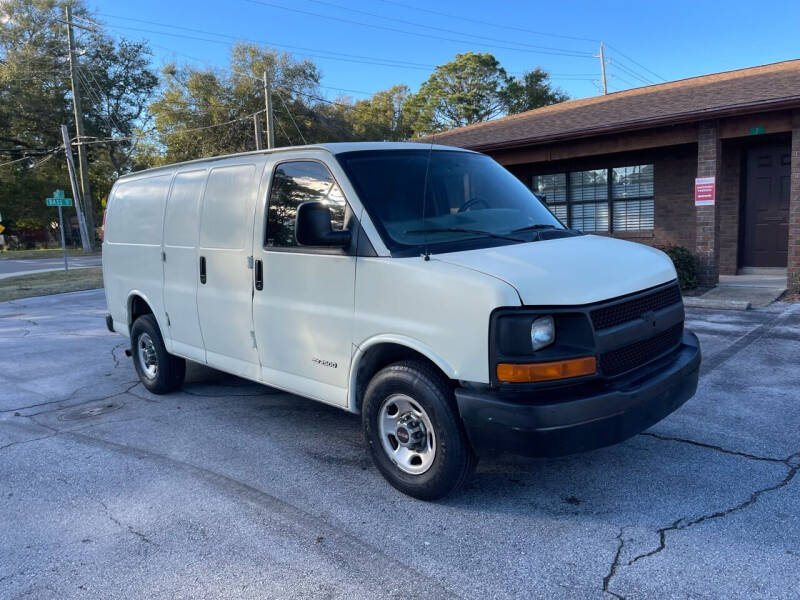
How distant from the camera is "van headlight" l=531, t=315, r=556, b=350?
3.00m

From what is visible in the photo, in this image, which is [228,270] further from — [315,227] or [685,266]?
[685,266]

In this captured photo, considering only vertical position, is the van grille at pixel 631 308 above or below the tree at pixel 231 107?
→ below

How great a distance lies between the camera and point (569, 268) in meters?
3.26

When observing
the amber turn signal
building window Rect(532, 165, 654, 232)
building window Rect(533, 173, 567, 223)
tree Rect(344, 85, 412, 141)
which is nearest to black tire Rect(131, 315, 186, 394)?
the amber turn signal

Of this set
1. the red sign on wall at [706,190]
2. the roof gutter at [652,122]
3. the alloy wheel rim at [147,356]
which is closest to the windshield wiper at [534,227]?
the alloy wheel rim at [147,356]

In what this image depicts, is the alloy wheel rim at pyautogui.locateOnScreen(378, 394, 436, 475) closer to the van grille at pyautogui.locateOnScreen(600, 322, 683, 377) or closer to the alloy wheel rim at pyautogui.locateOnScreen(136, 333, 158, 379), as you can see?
the van grille at pyautogui.locateOnScreen(600, 322, 683, 377)

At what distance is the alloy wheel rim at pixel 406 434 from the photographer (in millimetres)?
3422

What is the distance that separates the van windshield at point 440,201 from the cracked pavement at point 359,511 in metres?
1.52

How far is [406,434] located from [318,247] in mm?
1313

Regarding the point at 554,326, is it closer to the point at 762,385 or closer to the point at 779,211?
the point at 762,385

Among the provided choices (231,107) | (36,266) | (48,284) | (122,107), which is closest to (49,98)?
(122,107)

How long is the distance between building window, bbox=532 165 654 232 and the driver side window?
948 cm

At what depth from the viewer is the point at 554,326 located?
3.07m

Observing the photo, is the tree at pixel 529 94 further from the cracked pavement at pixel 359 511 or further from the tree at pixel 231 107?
the cracked pavement at pixel 359 511
